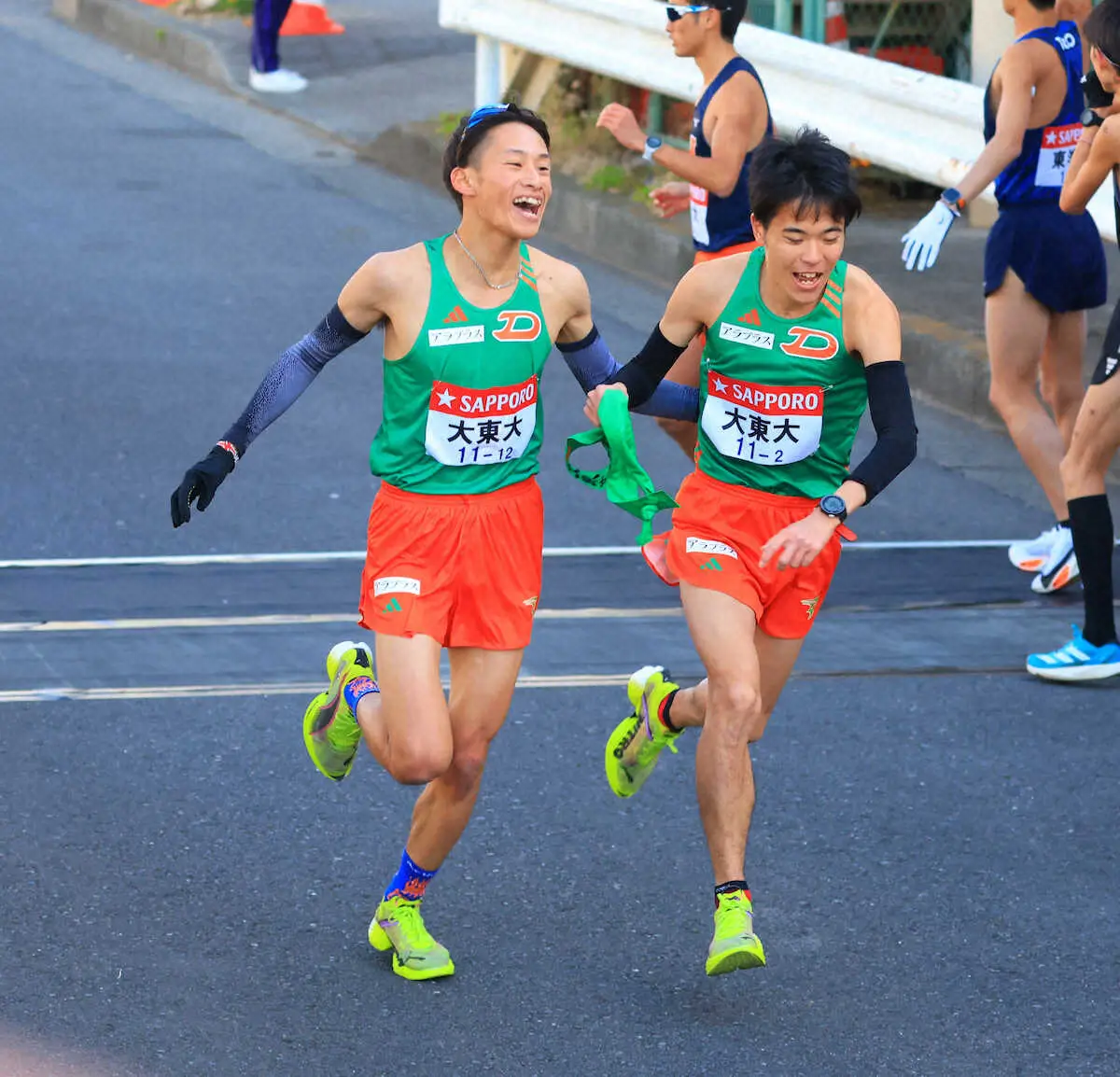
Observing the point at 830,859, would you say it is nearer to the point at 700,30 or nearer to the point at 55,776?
the point at 55,776

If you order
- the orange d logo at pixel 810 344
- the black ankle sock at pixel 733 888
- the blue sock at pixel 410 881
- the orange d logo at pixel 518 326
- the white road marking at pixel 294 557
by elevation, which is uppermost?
the orange d logo at pixel 518 326

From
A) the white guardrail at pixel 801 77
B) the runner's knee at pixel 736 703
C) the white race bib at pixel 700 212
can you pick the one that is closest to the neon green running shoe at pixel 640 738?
the runner's knee at pixel 736 703

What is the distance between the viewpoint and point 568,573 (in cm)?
766

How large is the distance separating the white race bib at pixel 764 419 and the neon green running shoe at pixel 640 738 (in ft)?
2.48

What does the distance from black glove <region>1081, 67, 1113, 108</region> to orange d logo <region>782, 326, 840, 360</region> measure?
2.05 m

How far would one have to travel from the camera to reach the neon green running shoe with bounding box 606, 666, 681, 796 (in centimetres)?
543

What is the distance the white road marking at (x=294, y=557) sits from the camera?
7570 millimetres

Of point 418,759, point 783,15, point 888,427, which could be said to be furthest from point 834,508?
point 783,15

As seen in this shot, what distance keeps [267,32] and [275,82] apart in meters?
0.54

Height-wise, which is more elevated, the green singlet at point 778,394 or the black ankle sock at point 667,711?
the green singlet at point 778,394

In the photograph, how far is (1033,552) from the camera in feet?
25.6

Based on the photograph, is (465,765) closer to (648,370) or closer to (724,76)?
(648,370)

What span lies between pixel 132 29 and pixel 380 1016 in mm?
15458

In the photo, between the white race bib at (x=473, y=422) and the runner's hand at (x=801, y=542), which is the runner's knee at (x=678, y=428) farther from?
the runner's hand at (x=801, y=542)
